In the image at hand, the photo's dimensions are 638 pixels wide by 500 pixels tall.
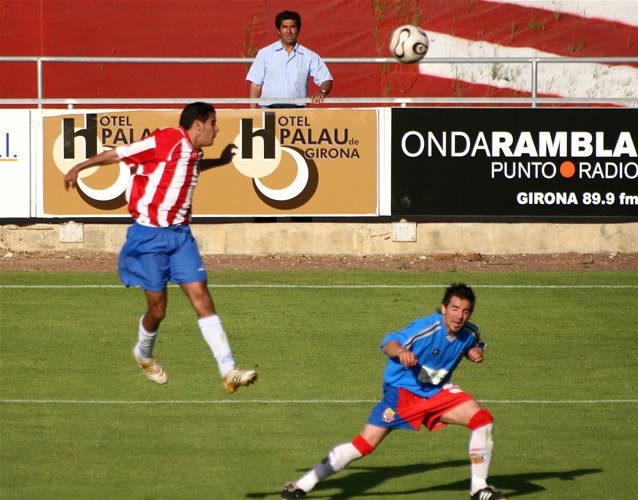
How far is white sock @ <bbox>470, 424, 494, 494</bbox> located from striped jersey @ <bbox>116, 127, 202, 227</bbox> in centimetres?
289

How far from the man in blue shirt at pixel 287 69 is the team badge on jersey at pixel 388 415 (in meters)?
9.82

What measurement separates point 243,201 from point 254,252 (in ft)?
2.37

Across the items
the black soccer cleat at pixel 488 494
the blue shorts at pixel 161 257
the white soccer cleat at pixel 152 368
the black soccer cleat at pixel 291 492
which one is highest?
the blue shorts at pixel 161 257

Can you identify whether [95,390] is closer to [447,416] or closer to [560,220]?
[447,416]

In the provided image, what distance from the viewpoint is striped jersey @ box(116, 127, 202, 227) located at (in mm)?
9445

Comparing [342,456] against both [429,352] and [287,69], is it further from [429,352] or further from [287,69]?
[287,69]

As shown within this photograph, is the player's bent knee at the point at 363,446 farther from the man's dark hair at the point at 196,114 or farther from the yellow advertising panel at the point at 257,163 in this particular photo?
the yellow advertising panel at the point at 257,163

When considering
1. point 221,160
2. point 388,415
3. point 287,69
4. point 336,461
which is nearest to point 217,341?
point 221,160

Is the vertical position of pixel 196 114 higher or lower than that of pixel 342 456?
higher

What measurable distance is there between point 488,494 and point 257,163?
408 inches

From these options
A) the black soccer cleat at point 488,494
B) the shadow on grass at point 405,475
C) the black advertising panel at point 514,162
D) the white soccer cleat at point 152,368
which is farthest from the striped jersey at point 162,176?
the black advertising panel at point 514,162

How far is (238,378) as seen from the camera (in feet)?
29.5

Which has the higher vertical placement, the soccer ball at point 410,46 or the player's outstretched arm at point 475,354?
the soccer ball at point 410,46

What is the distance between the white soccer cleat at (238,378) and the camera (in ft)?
29.3
